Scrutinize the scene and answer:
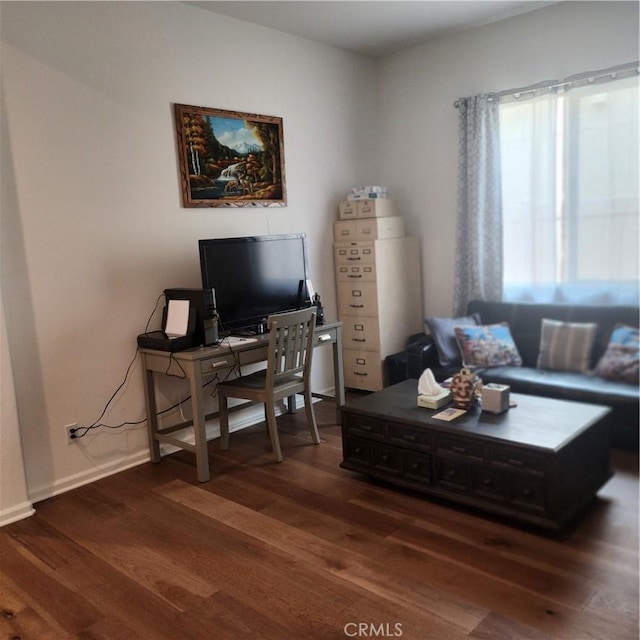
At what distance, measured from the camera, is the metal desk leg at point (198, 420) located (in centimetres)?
255

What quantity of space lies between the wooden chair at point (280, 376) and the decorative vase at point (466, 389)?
869 mm

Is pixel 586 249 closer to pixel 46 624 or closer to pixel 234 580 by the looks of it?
pixel 234 580

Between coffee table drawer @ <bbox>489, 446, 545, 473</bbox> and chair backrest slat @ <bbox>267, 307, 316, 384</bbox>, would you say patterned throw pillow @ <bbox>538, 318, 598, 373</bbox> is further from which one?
chair backrest slat @ <bbox>267, 307, 316, 384</bbox>

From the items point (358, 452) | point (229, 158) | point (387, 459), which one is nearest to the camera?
point (387, 459)

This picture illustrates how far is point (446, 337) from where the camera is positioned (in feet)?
10.8

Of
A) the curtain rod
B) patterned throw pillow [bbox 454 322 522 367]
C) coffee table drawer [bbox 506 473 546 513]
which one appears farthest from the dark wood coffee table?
the curtain rod

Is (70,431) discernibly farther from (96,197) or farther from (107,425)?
(96,197)

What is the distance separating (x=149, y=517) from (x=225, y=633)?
83 cm

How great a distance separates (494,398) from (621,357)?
1032 millimetres

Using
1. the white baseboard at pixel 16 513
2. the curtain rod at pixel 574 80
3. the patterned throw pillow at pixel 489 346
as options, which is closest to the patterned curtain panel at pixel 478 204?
the curtain rod at pixel 574 80

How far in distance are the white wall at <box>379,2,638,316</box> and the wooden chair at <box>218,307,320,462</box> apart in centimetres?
133

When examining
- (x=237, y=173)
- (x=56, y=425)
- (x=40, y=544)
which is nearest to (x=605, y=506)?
(x=40, y=544)

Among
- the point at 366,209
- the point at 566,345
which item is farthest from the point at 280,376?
the point at 566,345

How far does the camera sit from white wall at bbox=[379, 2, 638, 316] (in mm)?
2852
